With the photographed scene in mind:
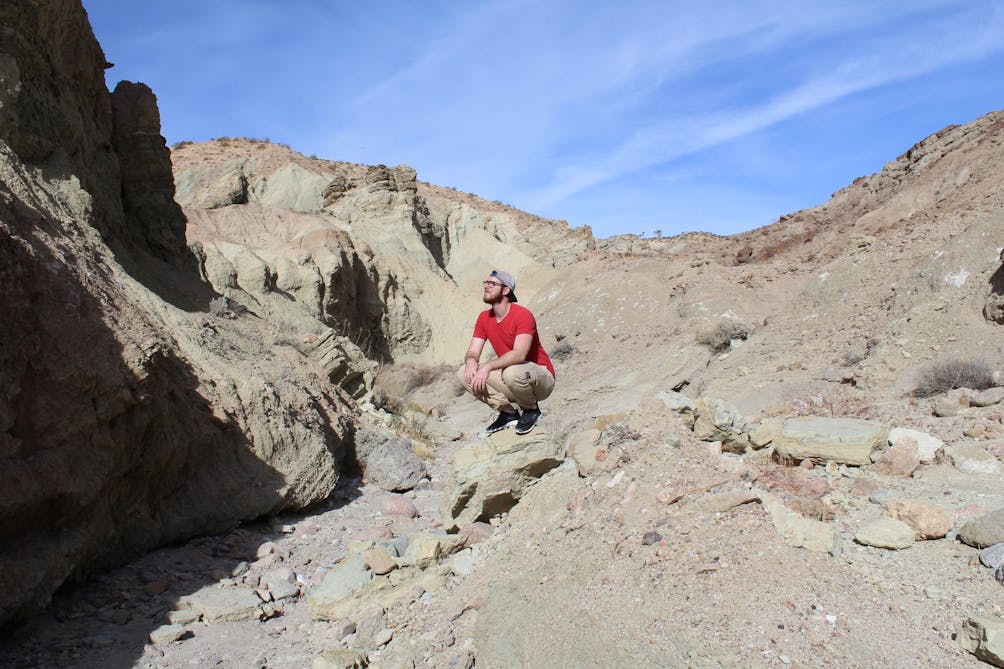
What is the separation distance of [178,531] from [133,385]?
1.46 m

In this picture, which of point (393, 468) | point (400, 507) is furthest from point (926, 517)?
point (393, 468)

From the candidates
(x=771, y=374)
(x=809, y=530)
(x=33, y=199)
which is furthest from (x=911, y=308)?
(x=33, y=199)

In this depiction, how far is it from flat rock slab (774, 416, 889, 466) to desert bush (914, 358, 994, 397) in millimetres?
3865

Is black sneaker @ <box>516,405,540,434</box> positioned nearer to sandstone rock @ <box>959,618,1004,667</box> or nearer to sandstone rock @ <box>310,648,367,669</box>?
sandstone rock @ <box>310,648,367,669</box>

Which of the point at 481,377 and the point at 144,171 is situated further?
the point at 144,171

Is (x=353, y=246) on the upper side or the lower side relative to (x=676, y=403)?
upper

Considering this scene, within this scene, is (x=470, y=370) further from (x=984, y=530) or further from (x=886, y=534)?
(x=984, y=530)

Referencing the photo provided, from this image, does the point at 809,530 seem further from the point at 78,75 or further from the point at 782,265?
the point at 782,265

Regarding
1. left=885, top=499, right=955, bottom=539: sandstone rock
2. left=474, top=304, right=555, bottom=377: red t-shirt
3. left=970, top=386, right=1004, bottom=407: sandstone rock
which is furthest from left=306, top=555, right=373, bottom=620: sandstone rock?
left=970, top=386, right=1004, bottom=407: sandstone rock

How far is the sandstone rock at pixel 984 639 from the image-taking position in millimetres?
3061

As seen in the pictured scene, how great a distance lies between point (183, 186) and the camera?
28.3 metres

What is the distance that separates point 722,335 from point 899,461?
467 inches

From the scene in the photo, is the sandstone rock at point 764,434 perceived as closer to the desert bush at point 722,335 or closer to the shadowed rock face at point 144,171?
the shadowed rock face at point 144,171

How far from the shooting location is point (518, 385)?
5.63m
